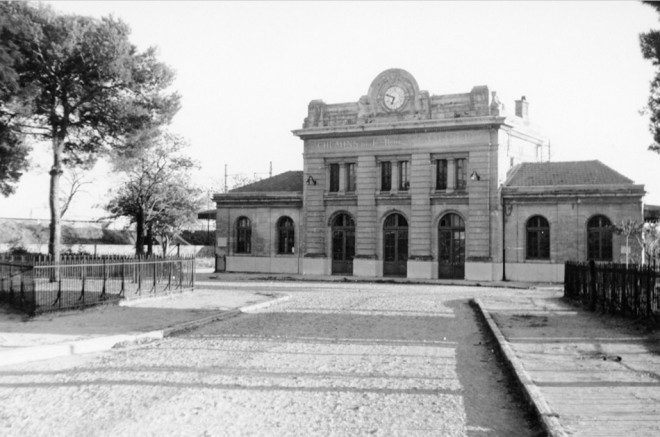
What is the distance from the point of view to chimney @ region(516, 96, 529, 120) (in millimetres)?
36656

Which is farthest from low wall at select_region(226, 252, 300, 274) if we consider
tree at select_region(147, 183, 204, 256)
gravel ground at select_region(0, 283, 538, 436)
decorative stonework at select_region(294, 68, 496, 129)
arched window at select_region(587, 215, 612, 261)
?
gravel ground at select_region(0, 283, 538, 436)

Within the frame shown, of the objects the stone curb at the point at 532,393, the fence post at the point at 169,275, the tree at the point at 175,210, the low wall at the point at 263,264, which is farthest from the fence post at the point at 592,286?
the tree at the point at 175,210

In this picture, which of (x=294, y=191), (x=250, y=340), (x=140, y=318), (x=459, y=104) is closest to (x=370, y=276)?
(x=294, y=191)

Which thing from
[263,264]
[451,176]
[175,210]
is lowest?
[263,264]

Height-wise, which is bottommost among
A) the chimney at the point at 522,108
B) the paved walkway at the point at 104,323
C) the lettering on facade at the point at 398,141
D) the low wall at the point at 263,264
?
the paved walkway at the point at 104,323

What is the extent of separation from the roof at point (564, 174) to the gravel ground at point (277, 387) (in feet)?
60.1

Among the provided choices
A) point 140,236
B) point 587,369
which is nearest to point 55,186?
point 140,236

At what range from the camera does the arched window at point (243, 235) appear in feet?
118

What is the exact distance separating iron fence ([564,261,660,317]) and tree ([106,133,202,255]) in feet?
87.4

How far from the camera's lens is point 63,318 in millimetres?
14625

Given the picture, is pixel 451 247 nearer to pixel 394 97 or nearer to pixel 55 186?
pixel 394 97

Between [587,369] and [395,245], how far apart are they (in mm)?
23591

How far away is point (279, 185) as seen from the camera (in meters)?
36.8

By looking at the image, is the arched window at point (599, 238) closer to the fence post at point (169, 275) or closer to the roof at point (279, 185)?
the roof at point (279, 185)
